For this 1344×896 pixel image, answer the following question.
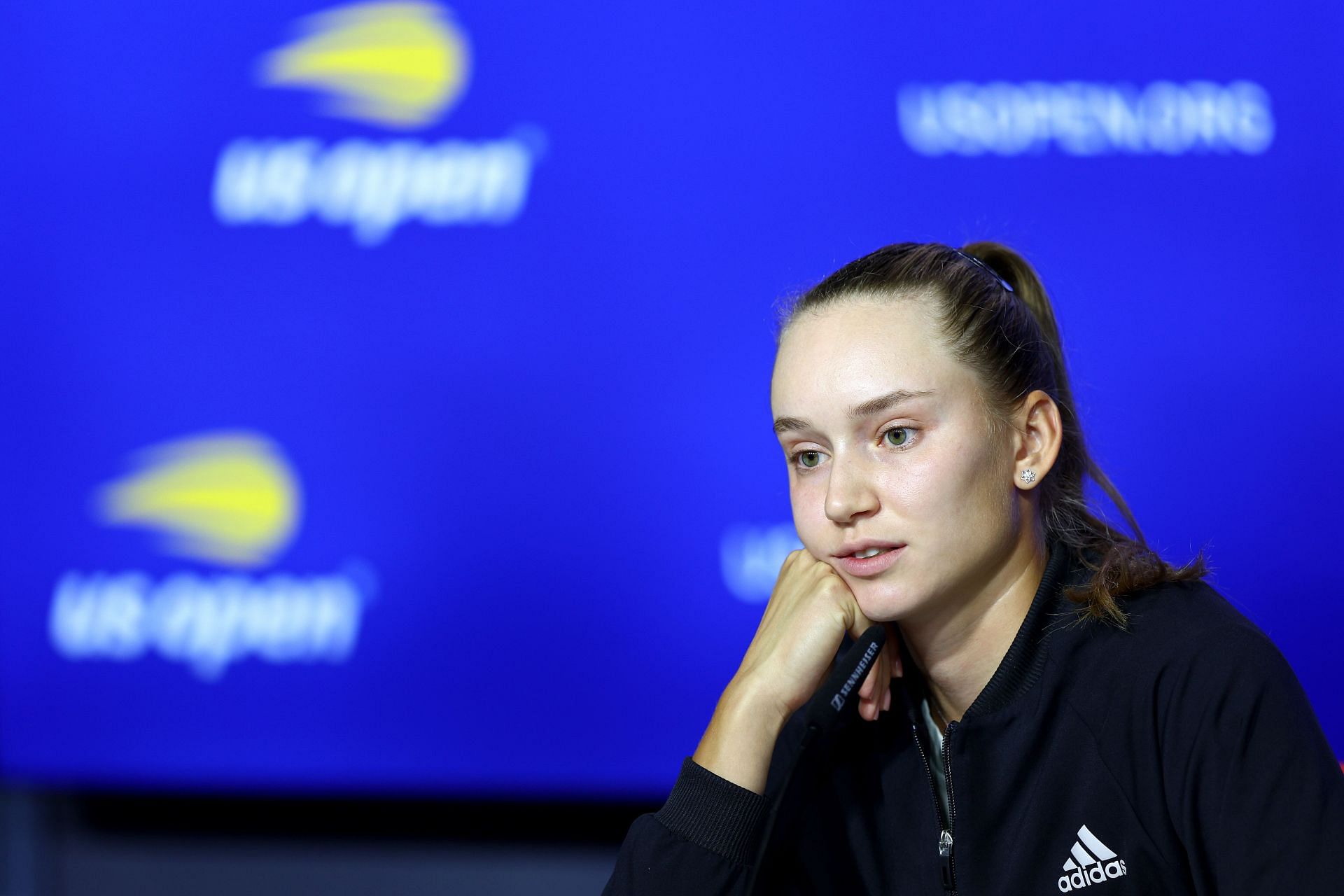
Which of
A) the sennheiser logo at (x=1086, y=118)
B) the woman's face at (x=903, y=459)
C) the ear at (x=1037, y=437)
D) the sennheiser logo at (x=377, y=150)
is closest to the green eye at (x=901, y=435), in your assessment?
the woman's face at (x=903, y=459)

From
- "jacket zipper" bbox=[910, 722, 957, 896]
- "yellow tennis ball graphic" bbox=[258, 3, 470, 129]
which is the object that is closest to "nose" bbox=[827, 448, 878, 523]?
"jacket zipper" bbox=[910, 722, 957, 896]

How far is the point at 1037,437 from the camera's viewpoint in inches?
47.5

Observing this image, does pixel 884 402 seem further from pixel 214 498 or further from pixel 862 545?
pixel 214 498

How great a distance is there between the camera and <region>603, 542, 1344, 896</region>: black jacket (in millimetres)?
935

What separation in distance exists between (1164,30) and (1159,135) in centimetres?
17

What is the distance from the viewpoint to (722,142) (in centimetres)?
194

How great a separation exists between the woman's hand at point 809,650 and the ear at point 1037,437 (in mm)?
211

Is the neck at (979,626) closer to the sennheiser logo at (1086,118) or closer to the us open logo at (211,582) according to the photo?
the sennheiser logo at (1086,118)

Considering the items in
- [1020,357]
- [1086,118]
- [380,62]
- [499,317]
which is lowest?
[1020,357]

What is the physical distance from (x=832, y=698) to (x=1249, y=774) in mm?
340

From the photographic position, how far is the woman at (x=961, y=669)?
1.01m

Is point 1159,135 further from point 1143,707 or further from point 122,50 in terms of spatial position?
point 122,50

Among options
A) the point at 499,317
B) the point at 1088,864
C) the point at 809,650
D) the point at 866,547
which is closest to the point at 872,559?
the point at 866,547

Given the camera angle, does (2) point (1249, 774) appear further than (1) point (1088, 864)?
No
